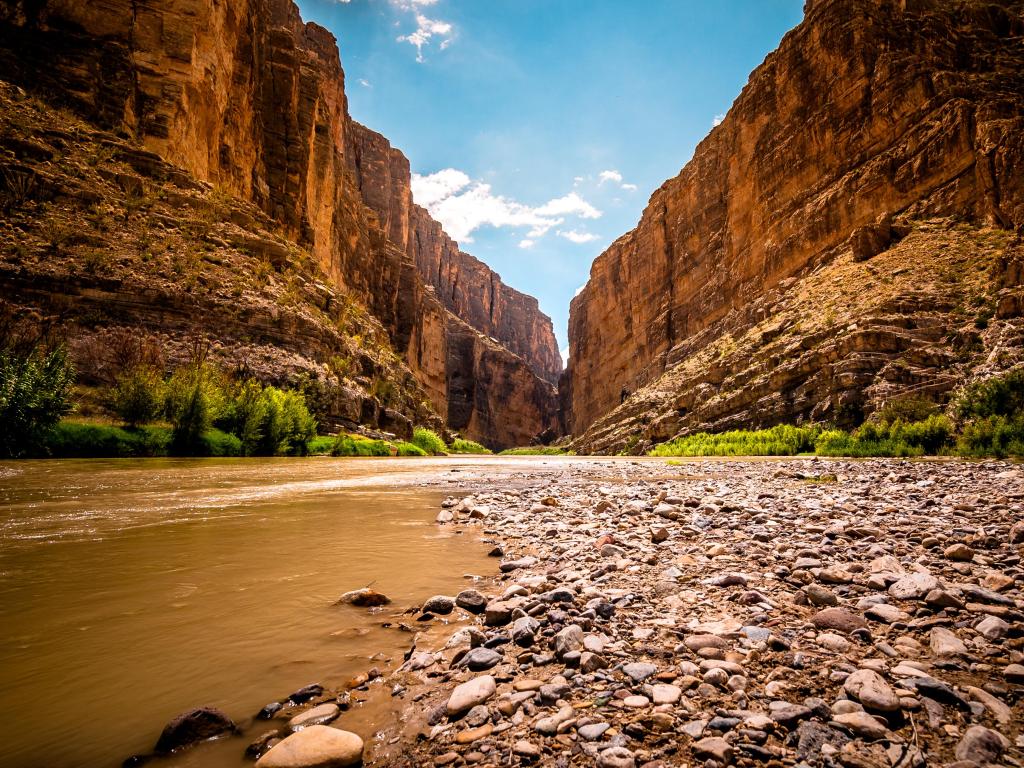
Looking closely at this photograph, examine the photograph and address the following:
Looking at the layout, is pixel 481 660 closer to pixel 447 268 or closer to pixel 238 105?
pixel 238 105

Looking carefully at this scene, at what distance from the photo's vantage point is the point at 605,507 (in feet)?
18.7

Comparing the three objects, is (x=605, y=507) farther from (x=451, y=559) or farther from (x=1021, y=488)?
(x=1021, y=488)

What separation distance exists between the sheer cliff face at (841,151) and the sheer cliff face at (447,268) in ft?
172

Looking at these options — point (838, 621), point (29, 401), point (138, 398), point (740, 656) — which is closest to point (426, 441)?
point (138, 398)

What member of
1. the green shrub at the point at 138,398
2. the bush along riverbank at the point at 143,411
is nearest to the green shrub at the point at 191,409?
the bush along riverbank at the point at 143,411

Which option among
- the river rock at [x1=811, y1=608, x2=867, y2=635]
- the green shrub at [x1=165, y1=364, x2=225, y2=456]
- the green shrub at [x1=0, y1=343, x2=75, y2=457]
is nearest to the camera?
the river rock at [x1=811, y1=608, x2=867, y2=635]

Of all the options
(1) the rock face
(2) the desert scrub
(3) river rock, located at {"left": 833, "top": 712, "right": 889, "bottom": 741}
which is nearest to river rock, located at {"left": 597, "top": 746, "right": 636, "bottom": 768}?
(3) river rock, located at {"left": 833, "top": 712, "right": 889, "bottom": 741}

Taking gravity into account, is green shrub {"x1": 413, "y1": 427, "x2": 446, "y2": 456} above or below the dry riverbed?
below

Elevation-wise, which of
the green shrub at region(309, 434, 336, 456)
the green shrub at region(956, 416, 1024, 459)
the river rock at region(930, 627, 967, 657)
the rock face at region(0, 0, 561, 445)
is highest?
the rock face at region(0, 0, 561, 445)

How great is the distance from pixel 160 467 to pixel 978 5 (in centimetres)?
5918

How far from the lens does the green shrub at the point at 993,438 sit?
10484 mm

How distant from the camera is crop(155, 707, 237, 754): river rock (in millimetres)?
1335

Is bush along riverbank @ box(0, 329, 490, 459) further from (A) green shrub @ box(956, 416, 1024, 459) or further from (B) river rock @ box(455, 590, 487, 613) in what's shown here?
(A) green shrub @ box(956, 416, 1024, 459)

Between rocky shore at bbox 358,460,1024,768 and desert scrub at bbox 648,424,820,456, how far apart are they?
19.7m
